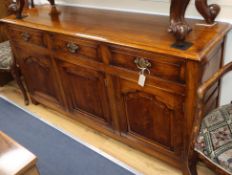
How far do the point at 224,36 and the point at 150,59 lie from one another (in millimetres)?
418

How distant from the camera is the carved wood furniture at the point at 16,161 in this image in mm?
985

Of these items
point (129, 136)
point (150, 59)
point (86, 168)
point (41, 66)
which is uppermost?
point (150, 59)

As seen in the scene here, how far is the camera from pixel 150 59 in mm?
1232

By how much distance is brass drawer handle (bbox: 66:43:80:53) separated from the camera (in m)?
1.54

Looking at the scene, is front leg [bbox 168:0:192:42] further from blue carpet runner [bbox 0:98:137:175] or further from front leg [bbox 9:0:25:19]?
front leg [bbox 9:0:25:19]

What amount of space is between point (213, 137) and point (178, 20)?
535 millimetres

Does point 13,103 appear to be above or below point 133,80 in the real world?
below

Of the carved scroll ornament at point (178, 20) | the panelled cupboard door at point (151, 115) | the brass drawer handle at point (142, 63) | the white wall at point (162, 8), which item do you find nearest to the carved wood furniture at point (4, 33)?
the white wall at point (162, 8)

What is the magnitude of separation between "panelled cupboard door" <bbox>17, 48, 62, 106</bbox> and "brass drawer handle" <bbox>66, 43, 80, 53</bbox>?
0.88 feet

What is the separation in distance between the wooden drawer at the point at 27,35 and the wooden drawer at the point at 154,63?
0.63m

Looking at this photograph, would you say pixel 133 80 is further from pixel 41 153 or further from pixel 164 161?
pixel 41 153

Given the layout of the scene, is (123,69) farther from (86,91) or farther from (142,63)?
(86,91)

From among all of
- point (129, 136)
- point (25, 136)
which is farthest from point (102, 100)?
point (25, 136)

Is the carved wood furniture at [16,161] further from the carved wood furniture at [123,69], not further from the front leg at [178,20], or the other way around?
the front leg at [178,20]
